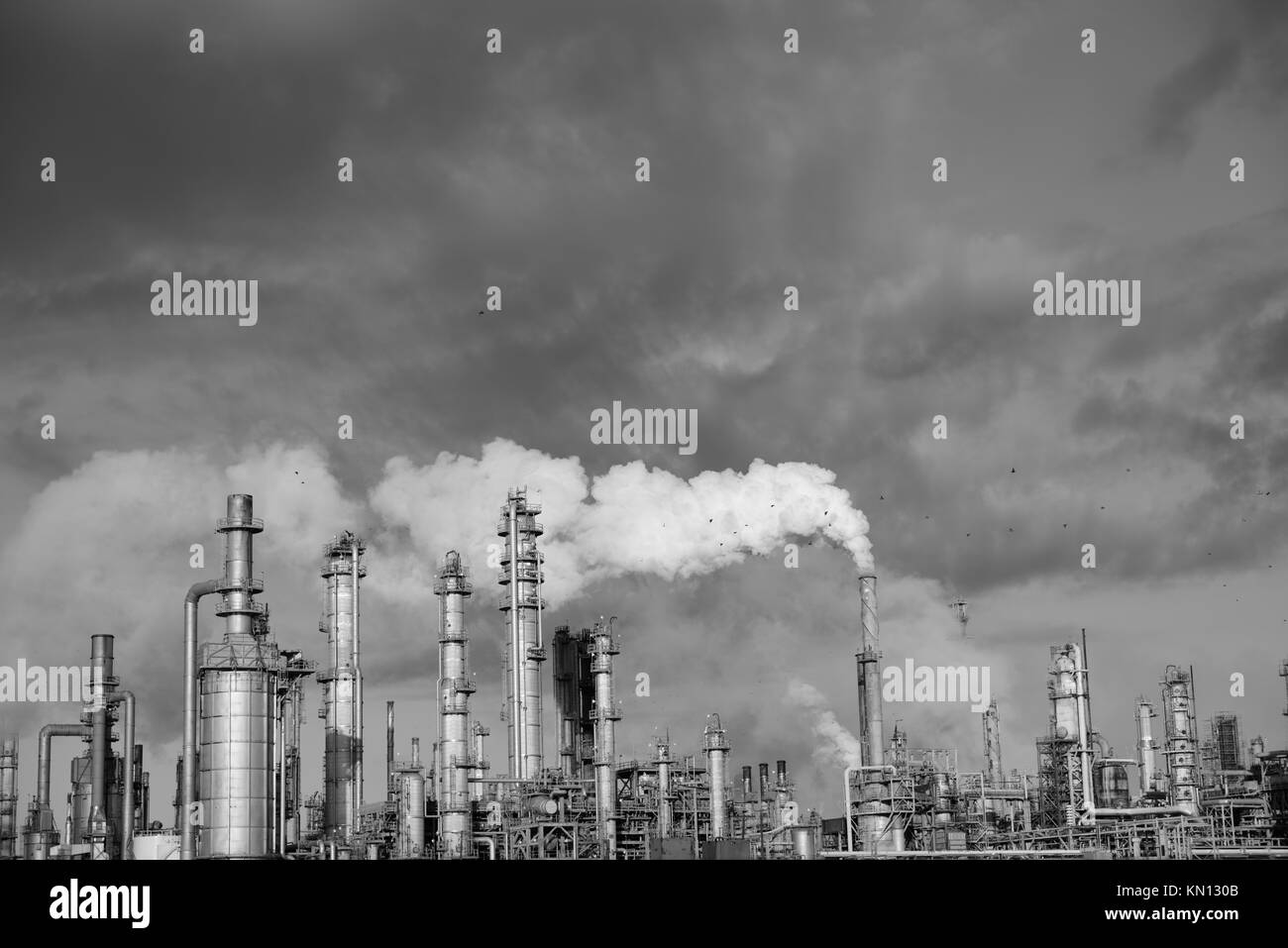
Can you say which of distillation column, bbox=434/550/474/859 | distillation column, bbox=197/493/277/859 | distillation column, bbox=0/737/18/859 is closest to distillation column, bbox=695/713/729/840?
distillation column, bbox=434/550/474/859

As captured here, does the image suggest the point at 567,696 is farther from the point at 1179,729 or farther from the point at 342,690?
the point at 1179,729

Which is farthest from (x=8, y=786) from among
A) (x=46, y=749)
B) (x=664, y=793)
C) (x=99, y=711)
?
(x=664, y=793)

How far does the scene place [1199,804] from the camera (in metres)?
101

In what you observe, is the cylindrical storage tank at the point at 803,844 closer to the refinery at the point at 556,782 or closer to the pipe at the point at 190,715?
the refinery at the point at 556,782

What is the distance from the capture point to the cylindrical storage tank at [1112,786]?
109812mm

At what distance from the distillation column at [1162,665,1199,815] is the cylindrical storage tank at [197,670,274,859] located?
6960 centimetres

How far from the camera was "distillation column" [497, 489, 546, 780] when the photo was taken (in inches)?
3935

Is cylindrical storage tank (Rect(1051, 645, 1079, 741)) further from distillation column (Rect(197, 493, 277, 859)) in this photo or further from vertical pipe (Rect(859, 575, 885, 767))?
distillation column (Rect(197, 493, 277, 859))

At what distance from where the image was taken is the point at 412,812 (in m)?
93.6

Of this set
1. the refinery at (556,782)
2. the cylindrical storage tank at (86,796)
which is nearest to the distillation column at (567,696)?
the refinery at (556,782)
